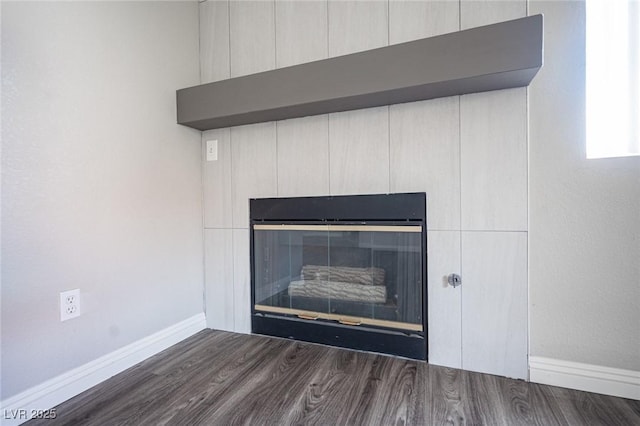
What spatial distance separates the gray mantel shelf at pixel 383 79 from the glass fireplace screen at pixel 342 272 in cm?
65

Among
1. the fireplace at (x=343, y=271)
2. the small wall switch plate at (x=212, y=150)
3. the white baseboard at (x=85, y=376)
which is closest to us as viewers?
the white baseboard at (x=85, y=376)

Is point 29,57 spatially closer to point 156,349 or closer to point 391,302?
point 156,349

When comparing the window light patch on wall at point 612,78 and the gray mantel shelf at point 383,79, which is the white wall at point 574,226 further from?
the gray mantel shelf at point 383,79

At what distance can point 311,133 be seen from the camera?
5.83 feet

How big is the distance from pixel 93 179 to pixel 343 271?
4.39ft

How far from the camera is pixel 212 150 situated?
203cm

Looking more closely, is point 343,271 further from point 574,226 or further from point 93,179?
point 93,179

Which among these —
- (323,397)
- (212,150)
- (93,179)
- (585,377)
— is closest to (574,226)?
(585,377)

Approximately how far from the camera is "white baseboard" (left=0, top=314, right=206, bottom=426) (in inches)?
45.3

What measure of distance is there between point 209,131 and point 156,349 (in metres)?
1.37

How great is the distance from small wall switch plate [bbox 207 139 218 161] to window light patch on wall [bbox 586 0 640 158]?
6.49ft

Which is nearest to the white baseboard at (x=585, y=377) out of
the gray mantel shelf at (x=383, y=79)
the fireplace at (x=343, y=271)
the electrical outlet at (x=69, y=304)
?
the fireplace at (x=343, y=271)

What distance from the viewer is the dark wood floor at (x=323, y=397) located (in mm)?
1160

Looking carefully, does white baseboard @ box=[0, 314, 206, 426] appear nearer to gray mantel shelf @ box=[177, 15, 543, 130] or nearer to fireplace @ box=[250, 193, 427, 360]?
fireplace @ box=[250, 193, 427, 360]
